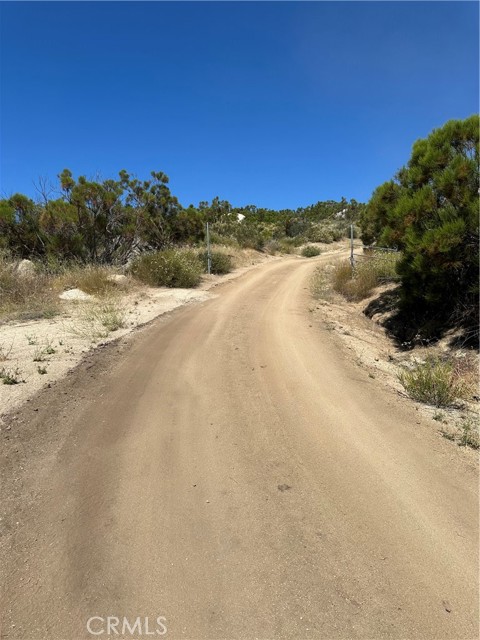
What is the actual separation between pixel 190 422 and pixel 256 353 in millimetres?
2814

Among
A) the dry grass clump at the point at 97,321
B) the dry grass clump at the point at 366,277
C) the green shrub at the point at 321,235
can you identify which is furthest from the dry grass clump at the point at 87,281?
the green shrub at the point at 321,235

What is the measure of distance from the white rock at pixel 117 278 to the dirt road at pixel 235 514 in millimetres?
8622

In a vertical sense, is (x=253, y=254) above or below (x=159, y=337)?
above

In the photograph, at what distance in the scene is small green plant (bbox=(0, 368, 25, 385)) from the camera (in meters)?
5.23

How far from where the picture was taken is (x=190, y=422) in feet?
14.8

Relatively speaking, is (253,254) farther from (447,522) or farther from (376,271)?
(447,522)

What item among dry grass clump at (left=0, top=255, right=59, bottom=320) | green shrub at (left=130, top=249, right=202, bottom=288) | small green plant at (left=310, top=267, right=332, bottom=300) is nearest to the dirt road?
dry grass clump at (left=0, top=255, right=59, bottom=320)

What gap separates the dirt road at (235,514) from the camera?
7.45 ft

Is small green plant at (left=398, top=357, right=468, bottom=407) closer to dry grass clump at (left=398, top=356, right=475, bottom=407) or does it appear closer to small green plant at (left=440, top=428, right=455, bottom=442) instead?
dry grass clump at (left=398, top=356, right=475, bottom=407)

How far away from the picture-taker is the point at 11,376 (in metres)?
5.44

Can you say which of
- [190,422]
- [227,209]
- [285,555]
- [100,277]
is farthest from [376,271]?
[227,209]

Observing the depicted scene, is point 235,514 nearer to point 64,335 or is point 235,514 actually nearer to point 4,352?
point 4,352
